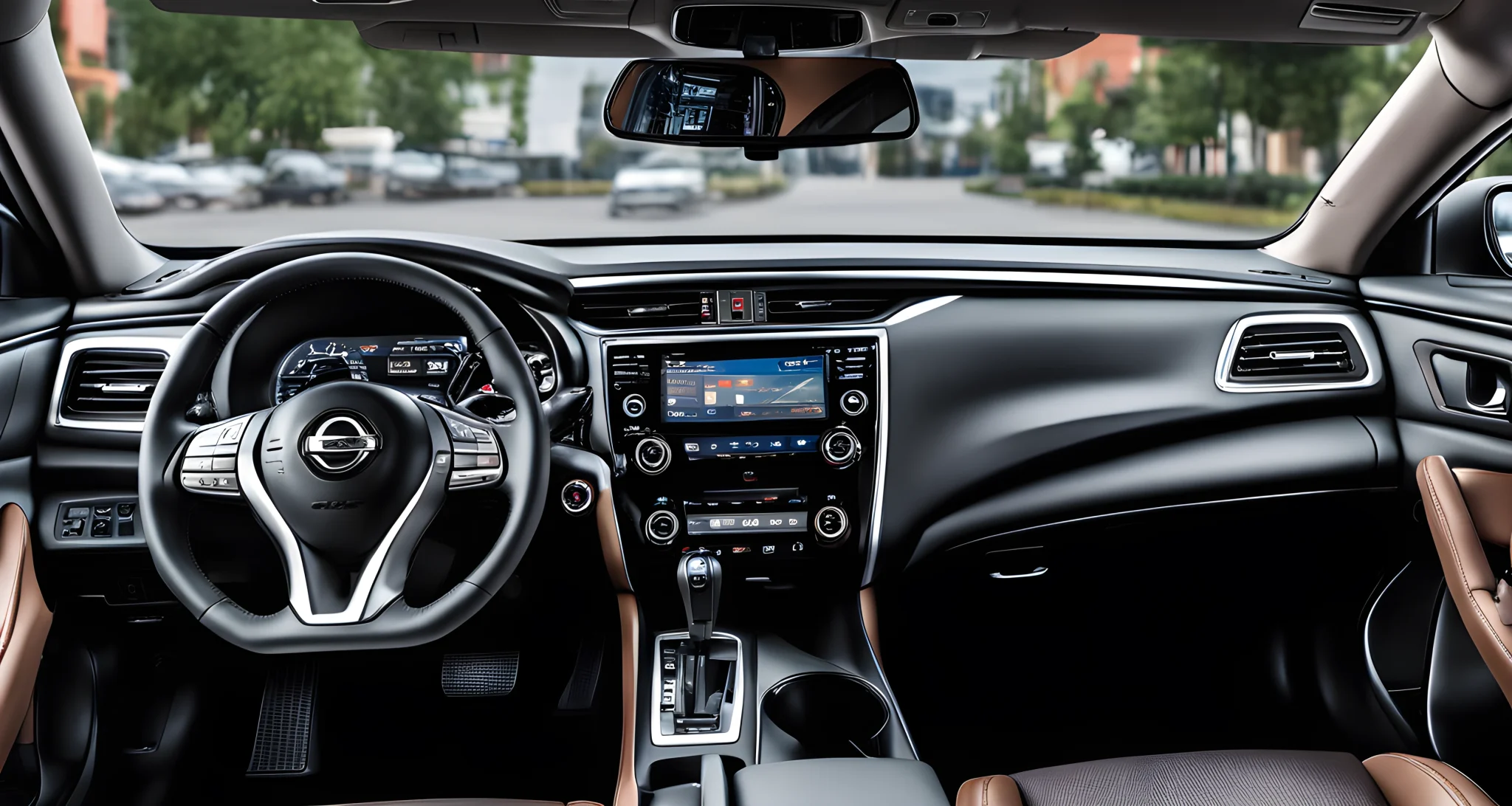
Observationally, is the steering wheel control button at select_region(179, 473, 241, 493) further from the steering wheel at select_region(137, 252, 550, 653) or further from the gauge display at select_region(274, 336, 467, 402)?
the gauge display at select_region(274, 336, 467, 402)

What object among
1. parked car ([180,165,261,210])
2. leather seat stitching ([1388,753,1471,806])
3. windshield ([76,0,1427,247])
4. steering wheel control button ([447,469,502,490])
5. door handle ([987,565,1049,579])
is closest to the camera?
leather seat stitching ([1388,753,1471,806])

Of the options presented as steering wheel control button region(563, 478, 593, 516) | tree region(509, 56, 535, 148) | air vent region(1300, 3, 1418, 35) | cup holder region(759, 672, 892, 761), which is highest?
tree region(509, 56, 535, 148)

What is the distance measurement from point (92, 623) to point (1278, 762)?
283cm

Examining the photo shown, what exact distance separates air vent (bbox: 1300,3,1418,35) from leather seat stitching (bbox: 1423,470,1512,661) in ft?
3.34

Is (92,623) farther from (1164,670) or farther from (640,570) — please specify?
(1164,670)

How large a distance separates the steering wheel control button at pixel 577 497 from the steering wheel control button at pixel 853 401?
2.22ft

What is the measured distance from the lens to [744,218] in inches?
136

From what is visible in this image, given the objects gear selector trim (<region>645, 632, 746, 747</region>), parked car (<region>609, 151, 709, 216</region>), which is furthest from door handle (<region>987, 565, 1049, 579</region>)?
parked car (<region>609, 151, 709, 216</region>)

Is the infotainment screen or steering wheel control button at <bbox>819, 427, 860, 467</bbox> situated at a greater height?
the infotainment screen

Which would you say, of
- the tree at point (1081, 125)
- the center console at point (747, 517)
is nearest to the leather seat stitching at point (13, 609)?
the center console at point (747, 517)

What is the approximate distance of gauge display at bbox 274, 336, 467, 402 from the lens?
2.48 metres

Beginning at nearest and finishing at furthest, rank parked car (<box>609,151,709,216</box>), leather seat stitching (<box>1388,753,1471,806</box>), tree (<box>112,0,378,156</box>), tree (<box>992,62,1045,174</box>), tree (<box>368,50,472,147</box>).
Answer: leather seat stitching (<box>1388,753,1471,806</box>) < parked car (<box>609,151,709,216</box>) < tree (<box>992,62,1045,174</box>) < tree (<box>368,50,472,147</box>) < tree (<box>112,0,378,156</box>)

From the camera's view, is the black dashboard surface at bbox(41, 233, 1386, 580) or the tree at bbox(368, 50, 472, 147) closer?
the black dashboard surface at bbox(41, 233, 1386, 580)

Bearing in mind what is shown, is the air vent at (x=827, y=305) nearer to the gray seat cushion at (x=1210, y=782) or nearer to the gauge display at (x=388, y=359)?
the gauge display at (x=388, y=359)
